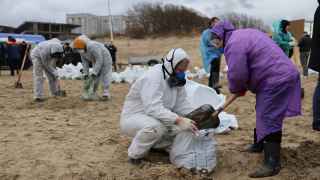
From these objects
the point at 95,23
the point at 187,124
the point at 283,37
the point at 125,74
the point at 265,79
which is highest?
the point at 95,23

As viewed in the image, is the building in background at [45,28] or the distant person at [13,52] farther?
the building in background at [45,28]

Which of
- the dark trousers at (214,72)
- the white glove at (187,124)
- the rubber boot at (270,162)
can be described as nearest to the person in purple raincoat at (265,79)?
the rubber boot at (270,162)

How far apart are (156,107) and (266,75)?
93 cm

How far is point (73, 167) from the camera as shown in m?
4.25

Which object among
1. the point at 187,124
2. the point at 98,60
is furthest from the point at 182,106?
the point at 98,60

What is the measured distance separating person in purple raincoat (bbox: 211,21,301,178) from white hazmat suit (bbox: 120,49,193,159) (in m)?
0.49

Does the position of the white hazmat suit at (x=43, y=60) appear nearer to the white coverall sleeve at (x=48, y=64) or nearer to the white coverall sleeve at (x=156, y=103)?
the white coverall sleeve at (x=48, y=64)

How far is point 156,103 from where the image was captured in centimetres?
394

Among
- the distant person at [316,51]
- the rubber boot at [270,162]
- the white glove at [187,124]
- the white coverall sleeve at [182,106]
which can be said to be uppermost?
the distant person at [316,51]

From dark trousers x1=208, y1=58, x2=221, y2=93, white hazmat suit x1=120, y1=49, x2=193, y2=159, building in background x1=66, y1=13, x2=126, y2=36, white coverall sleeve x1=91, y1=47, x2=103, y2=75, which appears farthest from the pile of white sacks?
building in background x1=66, y1=13, x2=126, y2=36

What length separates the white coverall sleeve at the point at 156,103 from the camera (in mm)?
3926

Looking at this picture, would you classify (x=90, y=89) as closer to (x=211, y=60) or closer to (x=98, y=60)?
(x=98, y=60)

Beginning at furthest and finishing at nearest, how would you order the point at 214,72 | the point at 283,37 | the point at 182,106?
1. the point at 214,72
2. the point at 283,37
3. the point at 182,106

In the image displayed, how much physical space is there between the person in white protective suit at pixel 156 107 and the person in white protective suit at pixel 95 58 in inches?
168
